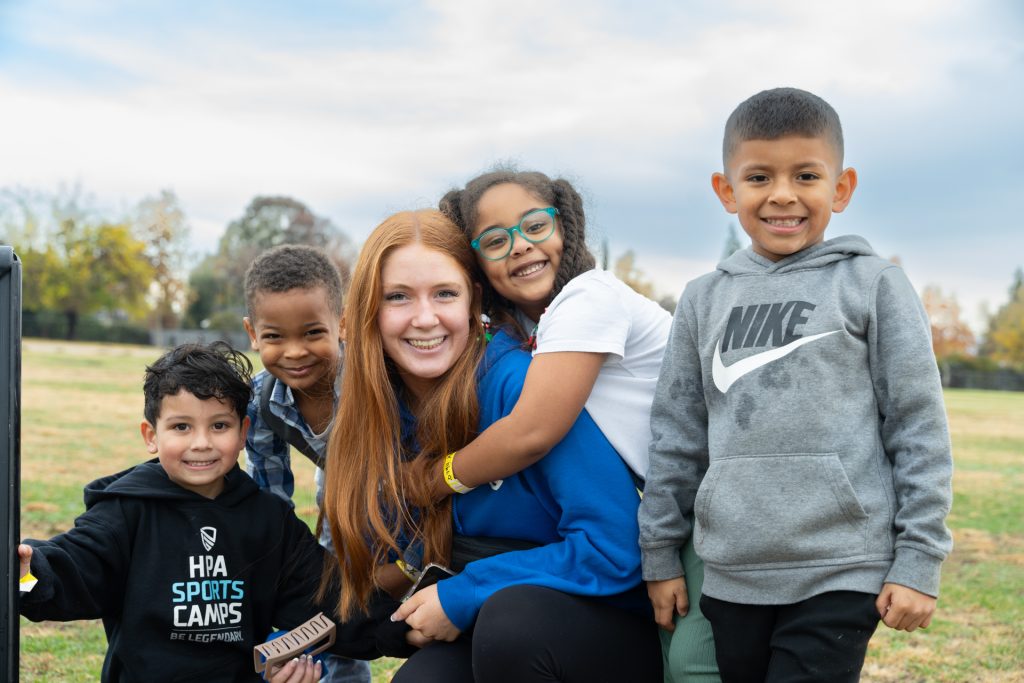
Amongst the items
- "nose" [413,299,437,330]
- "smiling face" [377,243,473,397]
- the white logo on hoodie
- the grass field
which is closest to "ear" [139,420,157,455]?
the white logo on hoodie

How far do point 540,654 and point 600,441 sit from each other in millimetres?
594

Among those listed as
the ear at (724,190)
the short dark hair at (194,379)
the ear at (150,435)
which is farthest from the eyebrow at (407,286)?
the ear at (150,435)

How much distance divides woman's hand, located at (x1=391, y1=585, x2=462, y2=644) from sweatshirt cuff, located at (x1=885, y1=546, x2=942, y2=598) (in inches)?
45.7

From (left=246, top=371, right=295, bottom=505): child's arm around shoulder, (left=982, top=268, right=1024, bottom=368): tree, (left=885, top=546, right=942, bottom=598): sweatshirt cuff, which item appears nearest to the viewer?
(left=885, top=546, right=942, bottom=598): sweatshirt cuff

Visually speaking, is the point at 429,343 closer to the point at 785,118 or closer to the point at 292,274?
the point at 292,274

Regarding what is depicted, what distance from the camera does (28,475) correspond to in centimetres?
933

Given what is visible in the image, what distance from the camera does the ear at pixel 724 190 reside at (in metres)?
2.60

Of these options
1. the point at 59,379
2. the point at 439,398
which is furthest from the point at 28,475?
the point at 59,379

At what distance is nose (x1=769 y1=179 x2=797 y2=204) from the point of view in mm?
2389

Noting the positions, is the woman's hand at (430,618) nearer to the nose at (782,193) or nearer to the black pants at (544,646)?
the black pants at (544,646)

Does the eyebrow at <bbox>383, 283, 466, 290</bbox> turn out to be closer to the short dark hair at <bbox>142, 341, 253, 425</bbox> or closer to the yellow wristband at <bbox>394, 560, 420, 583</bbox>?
the short dark hair at <bbox>142, 341, 253, 425</bbox>

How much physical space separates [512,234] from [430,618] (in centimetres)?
113

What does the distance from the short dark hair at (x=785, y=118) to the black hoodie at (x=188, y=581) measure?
174cm

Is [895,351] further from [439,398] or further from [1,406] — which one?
[1,406]
